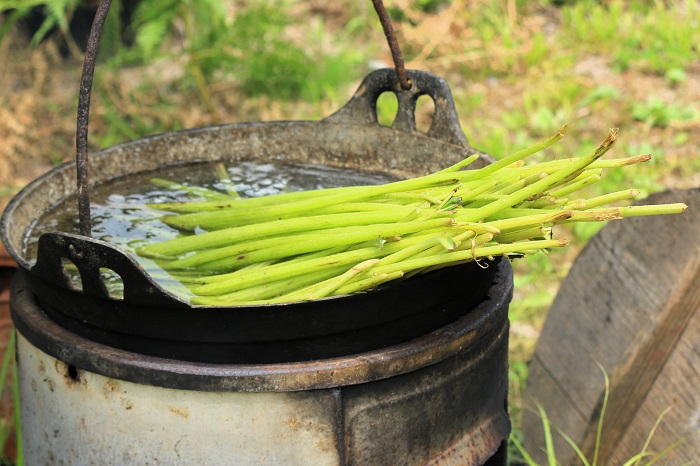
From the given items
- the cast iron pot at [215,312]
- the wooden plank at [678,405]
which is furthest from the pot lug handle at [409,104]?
the wooden plank at [678,405]

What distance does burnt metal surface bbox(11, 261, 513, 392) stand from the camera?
155 cm

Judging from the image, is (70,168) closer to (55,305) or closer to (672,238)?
(55,305)

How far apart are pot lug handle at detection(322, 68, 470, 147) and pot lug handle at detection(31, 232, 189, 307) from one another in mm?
1015

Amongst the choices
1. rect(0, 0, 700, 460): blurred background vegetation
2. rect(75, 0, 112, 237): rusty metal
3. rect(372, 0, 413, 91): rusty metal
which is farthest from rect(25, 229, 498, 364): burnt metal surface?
rect(0, 0, 700, 460): blurred background vegetation

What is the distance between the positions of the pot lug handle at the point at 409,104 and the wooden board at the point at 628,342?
2.15ft

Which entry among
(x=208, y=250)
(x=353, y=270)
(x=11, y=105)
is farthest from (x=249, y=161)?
(x=11, y=105)

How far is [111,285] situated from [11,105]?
11.9 feet

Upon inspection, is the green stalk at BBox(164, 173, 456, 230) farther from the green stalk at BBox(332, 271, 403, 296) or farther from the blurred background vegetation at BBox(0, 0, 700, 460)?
the blurred background vegetation at BBox(0, 0, 700, 460)

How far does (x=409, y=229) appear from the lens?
5.01 feet

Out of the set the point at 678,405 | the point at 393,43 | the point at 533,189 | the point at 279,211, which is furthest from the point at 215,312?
the point at 678,405

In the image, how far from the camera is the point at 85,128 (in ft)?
5.49

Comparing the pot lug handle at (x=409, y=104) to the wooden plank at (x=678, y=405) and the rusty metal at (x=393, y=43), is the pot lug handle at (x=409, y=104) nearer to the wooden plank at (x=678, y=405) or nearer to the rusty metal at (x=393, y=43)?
the rusty metal at (x=393, y=43)

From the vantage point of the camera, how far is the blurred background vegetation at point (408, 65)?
4.66m

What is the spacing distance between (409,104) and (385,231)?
895 millimetres
